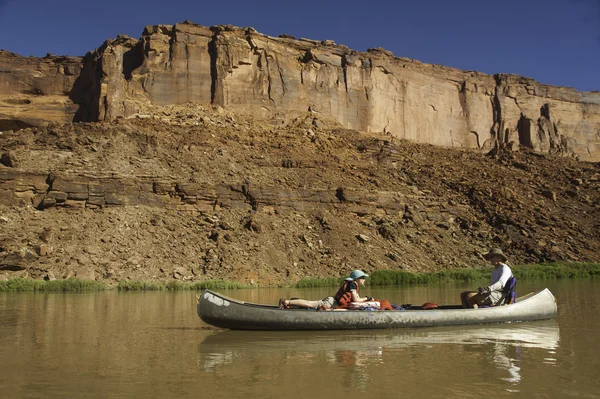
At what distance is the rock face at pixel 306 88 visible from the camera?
4547 centimetres

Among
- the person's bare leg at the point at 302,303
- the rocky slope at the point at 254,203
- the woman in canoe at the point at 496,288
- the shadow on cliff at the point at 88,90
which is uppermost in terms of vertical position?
the shadow on cliff at the point at 88,90

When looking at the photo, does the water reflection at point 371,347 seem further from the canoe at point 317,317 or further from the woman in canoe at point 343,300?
the woman in canoe at point 343,300

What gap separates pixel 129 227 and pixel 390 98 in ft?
108

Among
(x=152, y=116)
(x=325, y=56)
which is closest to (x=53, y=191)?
(x=152, y=116)

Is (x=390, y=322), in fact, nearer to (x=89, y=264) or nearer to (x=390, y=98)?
(x=89, y=264)

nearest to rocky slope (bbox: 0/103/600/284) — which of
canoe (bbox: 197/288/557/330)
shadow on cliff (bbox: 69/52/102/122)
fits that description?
shadow on cliff (bbox: 69/52/102/122)

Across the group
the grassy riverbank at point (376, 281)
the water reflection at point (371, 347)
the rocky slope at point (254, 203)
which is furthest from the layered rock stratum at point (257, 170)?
the water reflection at point (371, 347)

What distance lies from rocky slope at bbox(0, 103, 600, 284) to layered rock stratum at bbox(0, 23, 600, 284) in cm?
12

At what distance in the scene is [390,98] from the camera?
56031mm

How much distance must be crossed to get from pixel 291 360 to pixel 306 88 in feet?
144

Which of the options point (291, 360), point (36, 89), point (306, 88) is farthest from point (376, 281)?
point (36, 89)

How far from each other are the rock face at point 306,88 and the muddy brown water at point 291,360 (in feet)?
108

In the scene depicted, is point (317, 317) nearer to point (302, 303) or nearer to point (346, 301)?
point (302, 303)

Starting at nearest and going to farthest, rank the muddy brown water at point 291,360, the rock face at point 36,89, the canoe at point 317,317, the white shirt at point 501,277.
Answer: the muddy brown water at point 291,360, the canoe at point 317,317, the white shirt at point 501,277, the rock face at point 36,89
